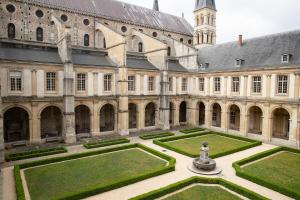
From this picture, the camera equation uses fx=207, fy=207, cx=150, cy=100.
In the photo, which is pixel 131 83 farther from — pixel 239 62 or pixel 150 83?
pixel 239 62

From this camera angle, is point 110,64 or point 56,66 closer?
point 56,66

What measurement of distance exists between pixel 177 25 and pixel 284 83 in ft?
89.6

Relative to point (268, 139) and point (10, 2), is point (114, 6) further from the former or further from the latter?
point (268, 139)

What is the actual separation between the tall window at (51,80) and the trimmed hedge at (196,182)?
17110 millimetres

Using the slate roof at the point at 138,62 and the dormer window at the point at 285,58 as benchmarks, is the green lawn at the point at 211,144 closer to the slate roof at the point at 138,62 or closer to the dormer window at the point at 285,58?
the dormer window at the point at 285,58

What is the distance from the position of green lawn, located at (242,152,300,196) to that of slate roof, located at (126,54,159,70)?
18808 millimetres

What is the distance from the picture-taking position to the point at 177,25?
45062 mm

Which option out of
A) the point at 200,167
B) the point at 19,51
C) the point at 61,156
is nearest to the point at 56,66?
the point at 19,51

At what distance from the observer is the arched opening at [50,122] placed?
26312 millimetres

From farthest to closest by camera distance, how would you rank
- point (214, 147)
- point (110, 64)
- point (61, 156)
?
point (110, 64)
point (214, 147)
point (61, 156)

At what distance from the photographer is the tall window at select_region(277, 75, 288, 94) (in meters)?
23.7

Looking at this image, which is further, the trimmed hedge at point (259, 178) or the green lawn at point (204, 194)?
the trimmed hedge at point (259, 178)

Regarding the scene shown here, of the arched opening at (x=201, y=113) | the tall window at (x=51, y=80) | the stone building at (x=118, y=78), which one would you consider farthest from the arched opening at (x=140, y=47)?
the tall window at (x=51, y=80)

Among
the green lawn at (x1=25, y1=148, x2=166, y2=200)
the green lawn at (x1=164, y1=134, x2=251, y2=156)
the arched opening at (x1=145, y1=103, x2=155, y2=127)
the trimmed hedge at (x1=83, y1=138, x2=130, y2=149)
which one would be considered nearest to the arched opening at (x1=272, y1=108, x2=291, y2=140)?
the green lawn at (x1=164, y1=134, x2=251, y2=156)
